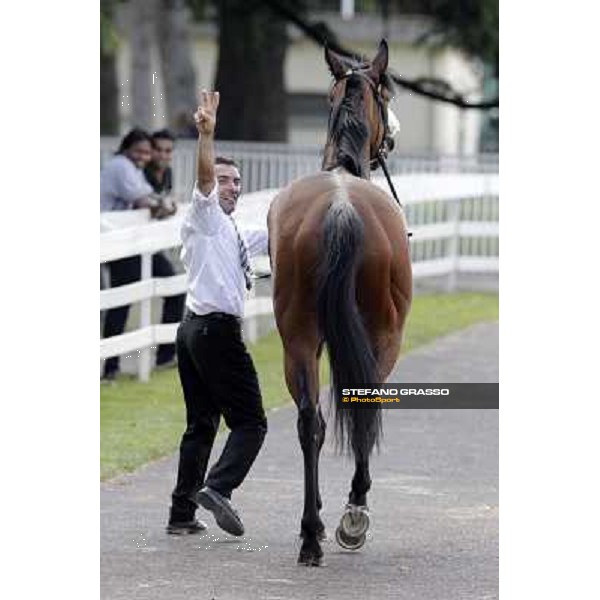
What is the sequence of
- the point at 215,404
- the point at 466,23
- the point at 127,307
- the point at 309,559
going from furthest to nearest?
the point at 466,23 → the point at 127,307 → the point at 215,404 → the point at 309,559

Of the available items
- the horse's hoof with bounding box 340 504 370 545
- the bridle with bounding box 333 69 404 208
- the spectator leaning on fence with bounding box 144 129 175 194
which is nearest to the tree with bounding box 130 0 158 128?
the spectator leaning on fence with bounding box 144 129 175 194

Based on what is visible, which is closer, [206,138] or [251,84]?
[206,138]

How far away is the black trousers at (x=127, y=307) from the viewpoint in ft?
48.4

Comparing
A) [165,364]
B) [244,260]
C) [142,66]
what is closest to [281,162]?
[142,66]

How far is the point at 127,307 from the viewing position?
1495 cm

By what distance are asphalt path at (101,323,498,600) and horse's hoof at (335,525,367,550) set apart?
3cm

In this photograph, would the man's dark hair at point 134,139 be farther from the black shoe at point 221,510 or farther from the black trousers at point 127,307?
the black shoe at point 221,510

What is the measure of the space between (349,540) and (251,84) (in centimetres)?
1801

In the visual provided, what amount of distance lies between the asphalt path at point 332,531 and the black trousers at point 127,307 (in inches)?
77.2

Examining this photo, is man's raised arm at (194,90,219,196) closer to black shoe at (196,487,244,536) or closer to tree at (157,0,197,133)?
black shoe at (196,487,244,536)

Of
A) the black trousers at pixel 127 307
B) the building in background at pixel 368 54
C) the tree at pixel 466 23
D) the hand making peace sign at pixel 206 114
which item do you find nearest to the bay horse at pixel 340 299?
the hand making peace sign at pixel 206 114

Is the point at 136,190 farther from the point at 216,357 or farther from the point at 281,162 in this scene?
the point at 281,162
